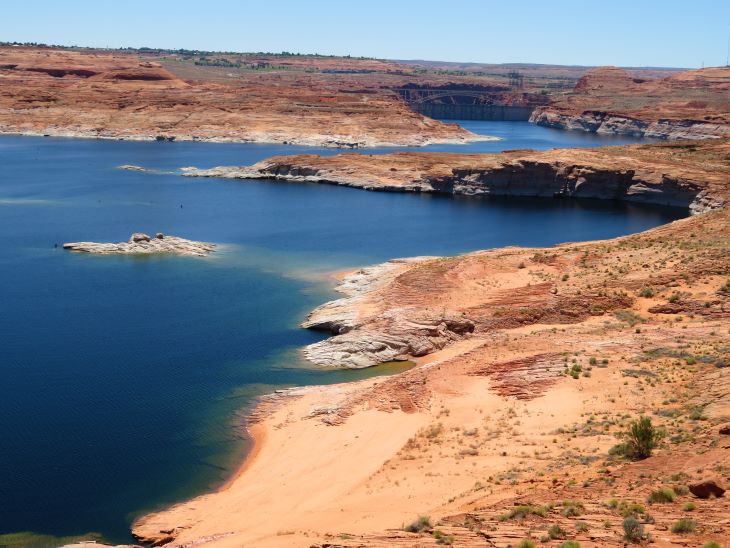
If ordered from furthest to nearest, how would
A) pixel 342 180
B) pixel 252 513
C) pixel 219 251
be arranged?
1. pixel 342 180
2. pixel 219 251
3. pixel 252 513

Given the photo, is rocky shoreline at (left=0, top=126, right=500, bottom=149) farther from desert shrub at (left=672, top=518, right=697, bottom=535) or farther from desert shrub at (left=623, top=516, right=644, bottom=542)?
desert shrub at (left=672, top=518, right=697, bottom=535)

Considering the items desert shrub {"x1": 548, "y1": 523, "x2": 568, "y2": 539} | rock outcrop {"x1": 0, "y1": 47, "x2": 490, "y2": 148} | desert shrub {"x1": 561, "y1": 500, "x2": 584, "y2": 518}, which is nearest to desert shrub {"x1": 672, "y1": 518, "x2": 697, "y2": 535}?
desert shrub {"x1": 548, "y1": 523, "x2": 568, "y2": 539}

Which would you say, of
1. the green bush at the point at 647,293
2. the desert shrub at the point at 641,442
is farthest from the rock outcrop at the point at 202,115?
the desert shrub at the point at 641,442

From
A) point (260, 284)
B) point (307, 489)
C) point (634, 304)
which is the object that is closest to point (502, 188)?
point (260, 284)

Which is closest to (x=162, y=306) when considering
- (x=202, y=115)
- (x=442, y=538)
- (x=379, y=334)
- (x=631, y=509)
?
(x=379, y=334)

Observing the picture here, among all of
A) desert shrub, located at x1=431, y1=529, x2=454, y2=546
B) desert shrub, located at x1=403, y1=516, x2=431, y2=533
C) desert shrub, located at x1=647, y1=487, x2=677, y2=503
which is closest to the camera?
desert shrub, located at x1=431, y1=529, x2=454, y2=546

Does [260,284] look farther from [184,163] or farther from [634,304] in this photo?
[184,163]
